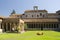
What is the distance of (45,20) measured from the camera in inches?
2515

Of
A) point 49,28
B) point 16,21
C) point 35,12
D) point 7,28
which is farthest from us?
point 35,12

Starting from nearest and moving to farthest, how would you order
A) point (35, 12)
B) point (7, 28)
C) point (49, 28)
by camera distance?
point (7, 28) < point (49, 28) < point (35, 12)

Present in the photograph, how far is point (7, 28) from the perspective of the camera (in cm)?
4972

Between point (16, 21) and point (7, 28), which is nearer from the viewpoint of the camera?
point (16, 21)

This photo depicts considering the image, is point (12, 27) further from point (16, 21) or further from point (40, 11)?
point (40, 11)

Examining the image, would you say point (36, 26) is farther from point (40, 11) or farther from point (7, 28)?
point (40, 11)

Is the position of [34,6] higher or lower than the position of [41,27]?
higher

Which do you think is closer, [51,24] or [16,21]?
[16,21]

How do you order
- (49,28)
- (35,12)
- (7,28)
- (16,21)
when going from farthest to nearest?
(35,12) < (49,28) < (7,28) < (16,21)

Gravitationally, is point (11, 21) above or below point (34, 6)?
below

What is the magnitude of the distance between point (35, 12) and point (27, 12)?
13.4ft

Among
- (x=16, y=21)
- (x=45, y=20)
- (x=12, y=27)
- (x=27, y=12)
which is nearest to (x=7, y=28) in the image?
(x=12, y=27)

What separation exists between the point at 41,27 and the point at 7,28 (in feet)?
54.7

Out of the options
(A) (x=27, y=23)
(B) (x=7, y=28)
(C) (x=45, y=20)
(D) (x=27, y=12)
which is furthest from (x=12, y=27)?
(D) (x=27, y=12)
